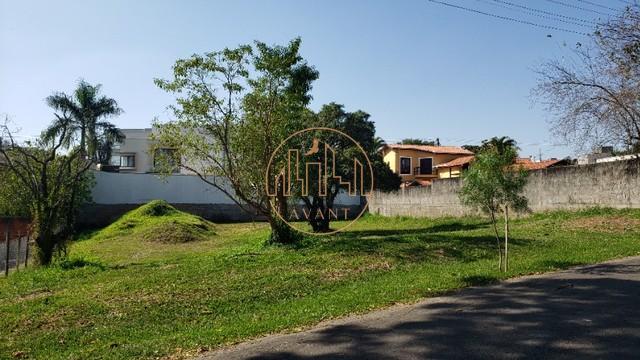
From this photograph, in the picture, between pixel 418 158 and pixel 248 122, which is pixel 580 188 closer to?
pixel 248 122

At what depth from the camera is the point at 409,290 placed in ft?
29.2

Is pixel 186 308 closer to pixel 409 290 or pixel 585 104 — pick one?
pixel 409 290

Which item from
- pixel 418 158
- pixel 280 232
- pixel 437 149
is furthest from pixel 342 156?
pixel 437 149

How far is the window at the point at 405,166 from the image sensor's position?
47.8 metres

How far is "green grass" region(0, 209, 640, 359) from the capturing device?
7426 millimetres

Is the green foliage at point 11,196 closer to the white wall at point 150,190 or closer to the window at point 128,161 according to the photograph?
the white wall at point 150,190

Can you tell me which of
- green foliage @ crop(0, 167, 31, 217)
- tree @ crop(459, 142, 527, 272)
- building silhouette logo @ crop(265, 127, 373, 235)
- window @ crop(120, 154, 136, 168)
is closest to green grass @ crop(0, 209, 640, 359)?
tree @ crop(459, 142, 527, 272)

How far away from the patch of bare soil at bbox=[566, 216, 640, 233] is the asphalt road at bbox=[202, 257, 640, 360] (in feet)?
26.3

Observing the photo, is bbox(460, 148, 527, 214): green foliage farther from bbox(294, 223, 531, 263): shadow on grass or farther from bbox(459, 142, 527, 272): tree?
bbox(294, 223, 531, 263): shadow on grass

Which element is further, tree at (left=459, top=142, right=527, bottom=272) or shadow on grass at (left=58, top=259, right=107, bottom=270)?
shadow on grass at (left=58, top=259, right=107, bottom=270)

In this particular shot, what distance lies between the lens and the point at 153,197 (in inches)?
1508

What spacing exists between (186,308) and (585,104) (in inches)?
541

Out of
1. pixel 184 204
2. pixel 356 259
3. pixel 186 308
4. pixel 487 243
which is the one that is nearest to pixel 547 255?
pixel 487 243

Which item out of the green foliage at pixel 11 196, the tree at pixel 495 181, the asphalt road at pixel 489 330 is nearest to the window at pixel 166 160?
the tree at pixel 495 181
